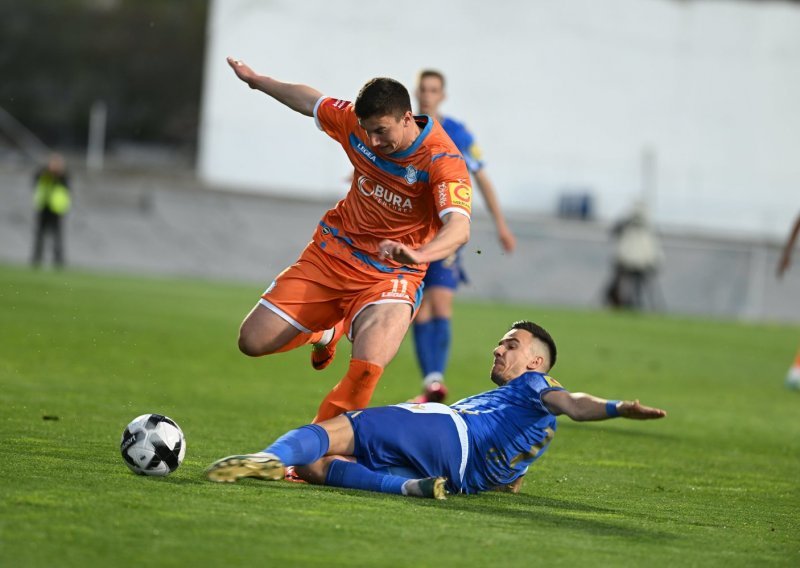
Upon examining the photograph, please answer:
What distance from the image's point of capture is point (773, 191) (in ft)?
118

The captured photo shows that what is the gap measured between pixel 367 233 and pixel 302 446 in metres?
1.72

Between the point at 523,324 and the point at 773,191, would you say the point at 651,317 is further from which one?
the point at 523,324

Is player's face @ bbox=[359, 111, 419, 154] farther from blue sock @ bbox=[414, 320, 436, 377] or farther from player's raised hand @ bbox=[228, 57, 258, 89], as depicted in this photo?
blue sock @ bbox=[414, 320, 436, 377]

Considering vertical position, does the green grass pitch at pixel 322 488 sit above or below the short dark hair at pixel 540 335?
below

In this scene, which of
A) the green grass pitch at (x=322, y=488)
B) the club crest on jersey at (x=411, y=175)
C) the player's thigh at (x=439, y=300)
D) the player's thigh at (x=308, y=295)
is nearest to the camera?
the green grass pitch at (x=322, y=488)

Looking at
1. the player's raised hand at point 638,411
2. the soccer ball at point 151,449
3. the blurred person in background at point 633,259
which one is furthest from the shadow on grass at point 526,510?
the blurred person in background at point 633,259

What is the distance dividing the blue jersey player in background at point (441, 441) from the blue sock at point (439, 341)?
13.0 feet

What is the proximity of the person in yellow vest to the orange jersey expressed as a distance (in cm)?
2021

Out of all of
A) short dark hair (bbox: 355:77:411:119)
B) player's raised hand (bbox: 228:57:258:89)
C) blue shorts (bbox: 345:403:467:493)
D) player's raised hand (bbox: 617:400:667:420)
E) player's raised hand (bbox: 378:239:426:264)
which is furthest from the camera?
player's raised hand (bbox: 228:57:258:89)

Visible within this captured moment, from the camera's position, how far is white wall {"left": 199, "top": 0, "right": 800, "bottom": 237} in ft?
109

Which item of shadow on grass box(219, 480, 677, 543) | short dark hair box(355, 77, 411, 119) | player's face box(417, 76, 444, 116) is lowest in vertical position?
shadow on grass box(219, 480, 677, 543)

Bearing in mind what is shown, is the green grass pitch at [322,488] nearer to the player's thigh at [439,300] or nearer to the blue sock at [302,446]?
the blue sock at [302,446]

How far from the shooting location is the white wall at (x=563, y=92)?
33.2 meters

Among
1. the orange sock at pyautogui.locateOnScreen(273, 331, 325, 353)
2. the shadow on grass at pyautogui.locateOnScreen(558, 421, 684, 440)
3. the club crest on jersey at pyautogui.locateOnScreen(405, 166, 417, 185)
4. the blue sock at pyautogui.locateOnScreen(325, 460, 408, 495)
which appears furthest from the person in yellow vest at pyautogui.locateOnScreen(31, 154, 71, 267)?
the blue sock at pyautogui.locateOnScreen(325, 460, 408, 495)
